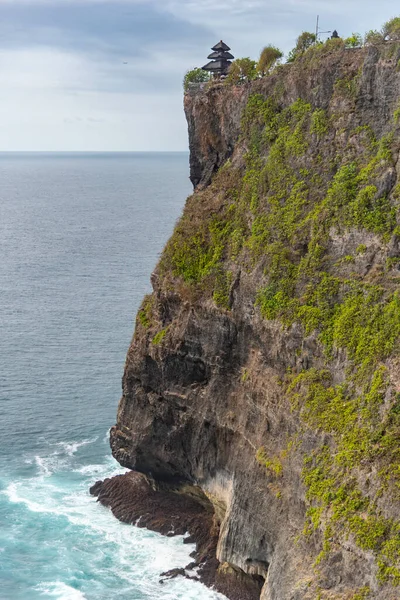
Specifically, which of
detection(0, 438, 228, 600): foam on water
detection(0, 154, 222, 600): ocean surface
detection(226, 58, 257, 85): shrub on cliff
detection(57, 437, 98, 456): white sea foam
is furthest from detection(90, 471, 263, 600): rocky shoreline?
detection(226, 58, 257, 85): shrub on cliff

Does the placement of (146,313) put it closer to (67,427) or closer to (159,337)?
(159,337)

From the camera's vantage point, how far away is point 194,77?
62.8 metres

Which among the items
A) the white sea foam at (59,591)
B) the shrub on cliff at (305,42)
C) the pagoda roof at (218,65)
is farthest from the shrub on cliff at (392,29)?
the white sea foam at (59,591)

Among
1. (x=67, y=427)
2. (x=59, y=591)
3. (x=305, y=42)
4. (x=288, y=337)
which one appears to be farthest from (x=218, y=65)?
(x=59, y=591)

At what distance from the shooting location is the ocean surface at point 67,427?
52.8 meters

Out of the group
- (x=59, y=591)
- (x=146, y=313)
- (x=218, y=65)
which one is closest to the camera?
(x=59, y=591)

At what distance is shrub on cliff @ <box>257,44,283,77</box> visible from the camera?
2222 inches

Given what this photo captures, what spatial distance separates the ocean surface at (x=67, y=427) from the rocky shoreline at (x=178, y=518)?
2.72 ft

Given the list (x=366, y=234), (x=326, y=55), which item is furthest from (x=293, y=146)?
Result: (x=366, y=234)

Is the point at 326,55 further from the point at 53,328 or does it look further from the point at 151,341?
the point at 53,328

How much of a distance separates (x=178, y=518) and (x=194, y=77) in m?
34.9

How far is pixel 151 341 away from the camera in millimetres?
57375

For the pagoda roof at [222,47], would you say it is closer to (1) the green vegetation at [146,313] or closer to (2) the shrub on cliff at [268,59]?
(2) the shrub on cliff at [268,59]

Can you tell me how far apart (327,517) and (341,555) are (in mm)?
2193
